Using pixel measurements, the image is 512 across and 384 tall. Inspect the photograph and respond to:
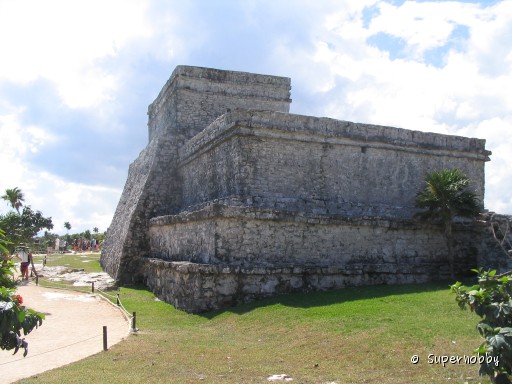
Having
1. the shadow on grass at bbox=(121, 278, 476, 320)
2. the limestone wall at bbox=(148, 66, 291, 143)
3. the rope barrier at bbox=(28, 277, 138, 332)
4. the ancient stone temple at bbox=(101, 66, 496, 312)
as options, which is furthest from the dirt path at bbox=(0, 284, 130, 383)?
the limestone wall at bbox=(148, 66, 291, 143)

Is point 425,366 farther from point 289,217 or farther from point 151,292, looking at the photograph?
point 151,292

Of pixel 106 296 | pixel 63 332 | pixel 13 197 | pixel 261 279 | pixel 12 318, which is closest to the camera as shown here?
pixel 12 318

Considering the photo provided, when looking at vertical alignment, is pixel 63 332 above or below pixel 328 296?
below

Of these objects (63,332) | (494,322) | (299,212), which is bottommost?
(63,332)

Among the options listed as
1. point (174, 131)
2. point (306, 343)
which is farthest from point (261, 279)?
point (174, 131)

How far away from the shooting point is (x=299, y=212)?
36.7ft

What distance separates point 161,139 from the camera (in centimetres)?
1655

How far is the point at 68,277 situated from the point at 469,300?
52.0 ft

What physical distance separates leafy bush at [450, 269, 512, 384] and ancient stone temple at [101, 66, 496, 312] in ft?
20.9

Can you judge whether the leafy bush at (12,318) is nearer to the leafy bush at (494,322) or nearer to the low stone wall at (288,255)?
the leafy bush at (494,322)

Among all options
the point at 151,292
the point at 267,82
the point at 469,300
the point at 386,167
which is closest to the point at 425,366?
the point at 469,300

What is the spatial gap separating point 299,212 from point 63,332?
5200mm

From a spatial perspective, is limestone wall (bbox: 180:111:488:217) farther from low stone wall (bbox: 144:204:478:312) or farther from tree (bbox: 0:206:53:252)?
tree (bbox: 0:206:53:252)

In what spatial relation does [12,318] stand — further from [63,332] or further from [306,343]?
[63,332]
